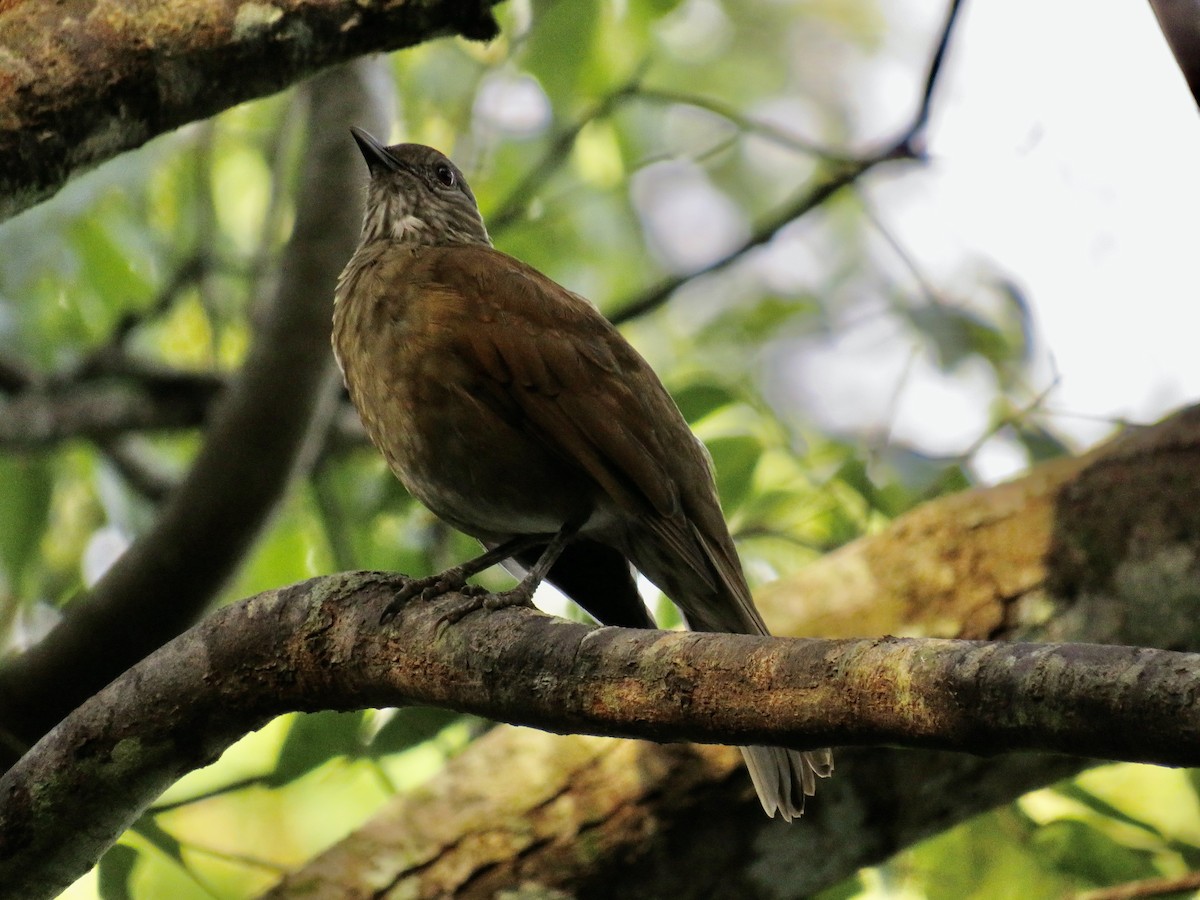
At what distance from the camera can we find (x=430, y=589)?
2.80 metres

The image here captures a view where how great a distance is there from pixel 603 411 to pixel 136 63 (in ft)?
4.91

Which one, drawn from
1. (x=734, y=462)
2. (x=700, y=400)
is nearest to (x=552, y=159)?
(x=700, y=400)

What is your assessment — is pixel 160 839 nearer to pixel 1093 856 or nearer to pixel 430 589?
pixel 430 589

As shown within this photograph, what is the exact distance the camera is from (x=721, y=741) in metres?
1.99

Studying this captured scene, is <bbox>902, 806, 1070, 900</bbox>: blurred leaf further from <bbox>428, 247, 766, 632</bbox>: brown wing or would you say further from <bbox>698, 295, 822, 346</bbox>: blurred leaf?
<bbox>698, 295, 822, 346</bbox>: blurred leaf

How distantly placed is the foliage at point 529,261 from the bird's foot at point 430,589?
3.66ft

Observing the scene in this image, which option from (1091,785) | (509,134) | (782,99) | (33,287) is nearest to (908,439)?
(1091,785)

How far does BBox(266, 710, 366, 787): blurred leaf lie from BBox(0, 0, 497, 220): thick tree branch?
1.77 meters

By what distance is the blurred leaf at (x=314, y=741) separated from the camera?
12.8 feet

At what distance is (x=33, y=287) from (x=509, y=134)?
227 cm

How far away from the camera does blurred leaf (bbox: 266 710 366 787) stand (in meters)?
3.90

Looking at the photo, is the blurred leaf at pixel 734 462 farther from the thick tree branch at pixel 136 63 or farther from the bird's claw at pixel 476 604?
the thick tree branch at pixel 136 63

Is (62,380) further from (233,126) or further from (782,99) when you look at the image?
(782,99)

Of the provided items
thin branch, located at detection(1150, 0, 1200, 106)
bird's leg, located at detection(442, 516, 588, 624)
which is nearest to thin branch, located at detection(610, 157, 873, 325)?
bird's leg, located at detection(442, 516, 588, 624)
